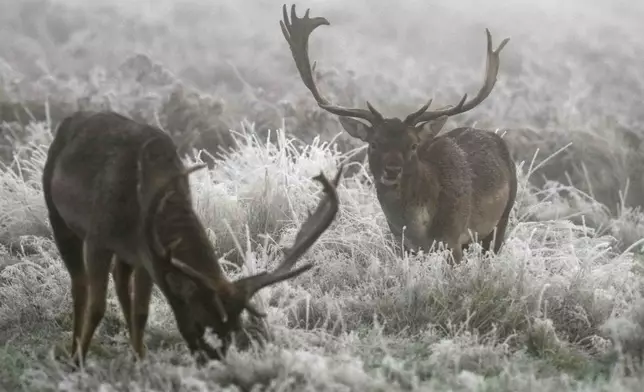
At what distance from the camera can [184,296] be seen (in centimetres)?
258

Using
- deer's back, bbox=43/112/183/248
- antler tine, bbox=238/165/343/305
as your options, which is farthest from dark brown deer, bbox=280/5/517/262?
deer's back, bbox=43/112/183/248

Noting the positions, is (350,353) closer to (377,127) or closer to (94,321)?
(94,321)

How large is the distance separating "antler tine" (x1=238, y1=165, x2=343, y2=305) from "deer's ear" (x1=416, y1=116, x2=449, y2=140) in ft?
5.05

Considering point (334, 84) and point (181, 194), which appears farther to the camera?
point (334, 84)

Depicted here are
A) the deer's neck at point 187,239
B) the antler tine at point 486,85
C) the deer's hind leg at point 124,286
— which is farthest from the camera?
the antler tine at point 486,85

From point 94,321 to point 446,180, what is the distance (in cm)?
230

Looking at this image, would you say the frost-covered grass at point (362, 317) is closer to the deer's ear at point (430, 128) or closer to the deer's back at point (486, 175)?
the deer's back at point (486, 175)

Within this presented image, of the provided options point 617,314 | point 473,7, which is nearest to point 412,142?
point 617,314

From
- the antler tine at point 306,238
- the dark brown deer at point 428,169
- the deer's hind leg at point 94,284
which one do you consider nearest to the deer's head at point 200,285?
the antler tine at point 306,238

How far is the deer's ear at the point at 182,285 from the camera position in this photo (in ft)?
8.41

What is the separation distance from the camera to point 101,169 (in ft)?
9.07

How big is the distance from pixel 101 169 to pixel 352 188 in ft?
11.3

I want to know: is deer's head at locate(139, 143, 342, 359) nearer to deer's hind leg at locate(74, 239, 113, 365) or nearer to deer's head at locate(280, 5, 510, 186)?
deer's hind leg at locate(74, 239, 113, 365)

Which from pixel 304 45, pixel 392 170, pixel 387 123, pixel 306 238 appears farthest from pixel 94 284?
pixel 304 45
